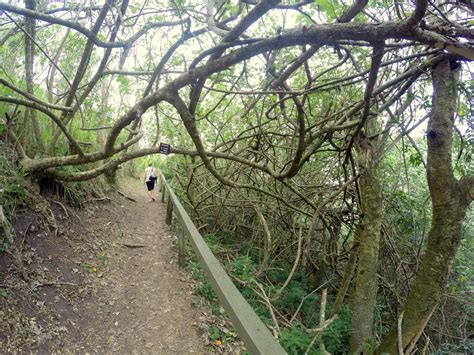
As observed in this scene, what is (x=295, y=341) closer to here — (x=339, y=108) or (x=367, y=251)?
(x=367, y=251)

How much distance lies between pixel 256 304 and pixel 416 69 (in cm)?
356

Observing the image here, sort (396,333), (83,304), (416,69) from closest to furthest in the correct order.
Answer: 1. (416,69)
2. (396,333)
3. (83,304)

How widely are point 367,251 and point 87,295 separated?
3.48 meters

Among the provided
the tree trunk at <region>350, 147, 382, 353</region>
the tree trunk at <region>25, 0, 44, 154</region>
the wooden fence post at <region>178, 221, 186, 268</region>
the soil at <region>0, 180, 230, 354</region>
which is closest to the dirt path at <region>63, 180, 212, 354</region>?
the soil at <region>0, 180, 230, 354</region>

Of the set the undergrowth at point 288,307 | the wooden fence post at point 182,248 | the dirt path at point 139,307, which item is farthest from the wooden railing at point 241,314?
the wooden fence post at point 182,248

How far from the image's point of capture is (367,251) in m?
3.85

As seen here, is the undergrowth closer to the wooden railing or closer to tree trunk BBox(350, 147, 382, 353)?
tree trunk BBox(350, 147, 382, 353)

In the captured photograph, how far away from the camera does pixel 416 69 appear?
2928 millimetres

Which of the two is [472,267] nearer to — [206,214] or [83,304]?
[206,214]

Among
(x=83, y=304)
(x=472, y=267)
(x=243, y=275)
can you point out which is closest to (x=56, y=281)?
(x=83, y=304)

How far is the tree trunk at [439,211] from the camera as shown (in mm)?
2803

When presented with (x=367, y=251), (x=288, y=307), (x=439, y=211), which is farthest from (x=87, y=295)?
(x=439, y=211)

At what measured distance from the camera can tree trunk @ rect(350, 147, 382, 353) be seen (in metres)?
3.78

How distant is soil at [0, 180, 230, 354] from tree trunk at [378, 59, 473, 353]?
1.99 meters
